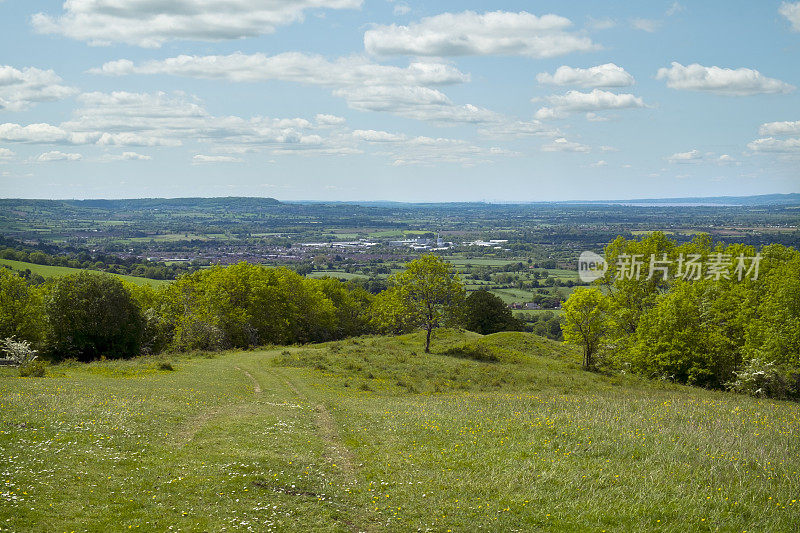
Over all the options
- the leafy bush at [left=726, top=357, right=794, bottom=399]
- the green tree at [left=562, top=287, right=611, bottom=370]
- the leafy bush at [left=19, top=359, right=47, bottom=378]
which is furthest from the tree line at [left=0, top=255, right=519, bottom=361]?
the leafy bush at [left=726, top=357, right=794, bottom=399]

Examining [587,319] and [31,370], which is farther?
[587,319]

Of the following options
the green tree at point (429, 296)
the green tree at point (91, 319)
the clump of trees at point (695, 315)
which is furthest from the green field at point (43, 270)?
the clump of trees at point (695, 315)

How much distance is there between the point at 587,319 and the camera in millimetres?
52500

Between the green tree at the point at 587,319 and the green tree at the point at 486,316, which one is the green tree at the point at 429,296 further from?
the green tree at the point at 486,316

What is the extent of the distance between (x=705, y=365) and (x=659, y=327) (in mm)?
4727

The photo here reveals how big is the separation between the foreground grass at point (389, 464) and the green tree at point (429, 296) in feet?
97.4

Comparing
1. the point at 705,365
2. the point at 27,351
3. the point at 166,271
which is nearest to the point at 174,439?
the point at 27,351

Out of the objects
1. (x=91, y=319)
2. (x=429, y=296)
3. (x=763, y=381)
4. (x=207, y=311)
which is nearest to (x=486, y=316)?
(x=429, y=296)

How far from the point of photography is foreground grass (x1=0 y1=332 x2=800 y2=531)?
12.8 meters

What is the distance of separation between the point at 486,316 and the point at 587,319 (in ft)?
109

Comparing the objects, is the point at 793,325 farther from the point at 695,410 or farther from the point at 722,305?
the point at 695,410

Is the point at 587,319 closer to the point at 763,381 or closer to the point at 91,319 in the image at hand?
the point at 763,381

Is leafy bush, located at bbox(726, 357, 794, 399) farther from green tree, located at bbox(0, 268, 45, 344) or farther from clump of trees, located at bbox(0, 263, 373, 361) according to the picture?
green tree, located at bbox(0, 268, 45, 344)

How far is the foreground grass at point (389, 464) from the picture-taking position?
1284 centimetres
